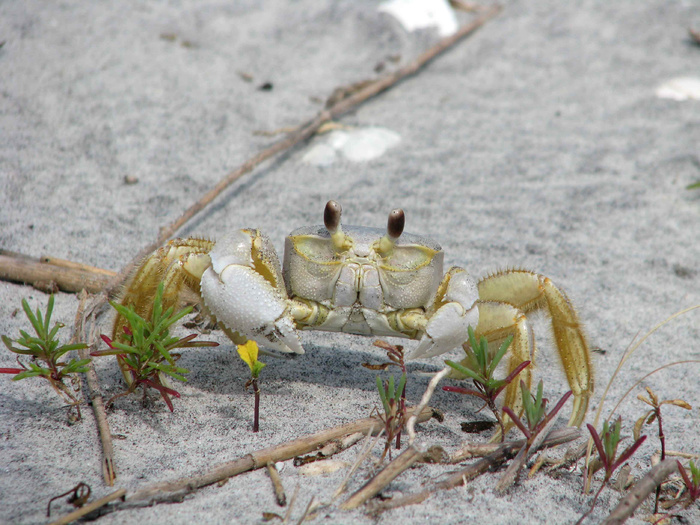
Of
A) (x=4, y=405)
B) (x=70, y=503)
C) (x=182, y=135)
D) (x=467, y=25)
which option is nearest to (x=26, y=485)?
(x=70, y=503)

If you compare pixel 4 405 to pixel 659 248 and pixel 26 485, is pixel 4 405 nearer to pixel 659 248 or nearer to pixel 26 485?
pixel 26 485

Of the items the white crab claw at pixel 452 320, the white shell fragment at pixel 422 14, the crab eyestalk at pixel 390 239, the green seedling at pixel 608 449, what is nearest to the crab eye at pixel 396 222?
the crab eyestalk at pixel 390 239

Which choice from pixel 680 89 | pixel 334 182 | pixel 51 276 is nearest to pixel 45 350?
pixel 51 276

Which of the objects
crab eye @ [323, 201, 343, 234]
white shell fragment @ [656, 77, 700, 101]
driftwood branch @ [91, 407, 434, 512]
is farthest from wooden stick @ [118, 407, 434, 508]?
white shell fragment @ [656, 77, 700, 101]

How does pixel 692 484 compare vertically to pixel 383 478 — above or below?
below

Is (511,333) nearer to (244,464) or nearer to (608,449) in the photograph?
(608,449)

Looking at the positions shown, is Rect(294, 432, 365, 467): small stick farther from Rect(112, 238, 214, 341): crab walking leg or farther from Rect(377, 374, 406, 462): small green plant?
Rect(112, 238, 214, 341): crab walking leg
